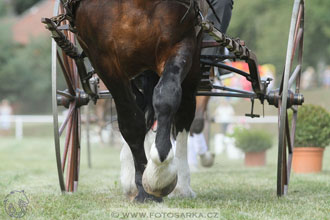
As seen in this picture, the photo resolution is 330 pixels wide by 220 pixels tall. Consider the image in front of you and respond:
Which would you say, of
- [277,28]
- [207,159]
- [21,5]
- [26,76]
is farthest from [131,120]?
[21,5]

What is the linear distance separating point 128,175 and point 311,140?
403 cm

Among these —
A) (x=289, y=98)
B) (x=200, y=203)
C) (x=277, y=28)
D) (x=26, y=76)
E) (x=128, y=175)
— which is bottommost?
(x=200, y=203)

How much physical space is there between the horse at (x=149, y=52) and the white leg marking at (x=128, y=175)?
0.62 m

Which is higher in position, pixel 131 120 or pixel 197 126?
pixel 131 120

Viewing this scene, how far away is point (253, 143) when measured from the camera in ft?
33.7

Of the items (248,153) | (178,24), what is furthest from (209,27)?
(248,153)

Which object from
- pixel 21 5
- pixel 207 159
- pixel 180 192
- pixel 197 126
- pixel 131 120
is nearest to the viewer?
pixel 131 120

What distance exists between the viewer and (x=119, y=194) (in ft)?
16.5

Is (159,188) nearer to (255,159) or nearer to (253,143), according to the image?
(253,143)

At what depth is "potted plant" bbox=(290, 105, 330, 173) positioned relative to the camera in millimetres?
7902

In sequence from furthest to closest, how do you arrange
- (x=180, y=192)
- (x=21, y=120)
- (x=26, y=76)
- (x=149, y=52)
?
1. (x=26, y=76)
2. (x=21, y=120)
3. (x=180, y=192)
4. (x=149, y=52)

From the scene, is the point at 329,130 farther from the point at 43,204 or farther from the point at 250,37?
the point at 250,37

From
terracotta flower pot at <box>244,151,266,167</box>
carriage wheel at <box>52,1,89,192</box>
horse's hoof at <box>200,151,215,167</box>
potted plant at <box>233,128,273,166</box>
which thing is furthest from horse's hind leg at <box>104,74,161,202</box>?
terracotta flower pot at <box>244,151,266,167</box>

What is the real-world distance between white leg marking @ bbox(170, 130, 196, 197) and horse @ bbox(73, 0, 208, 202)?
80cm
